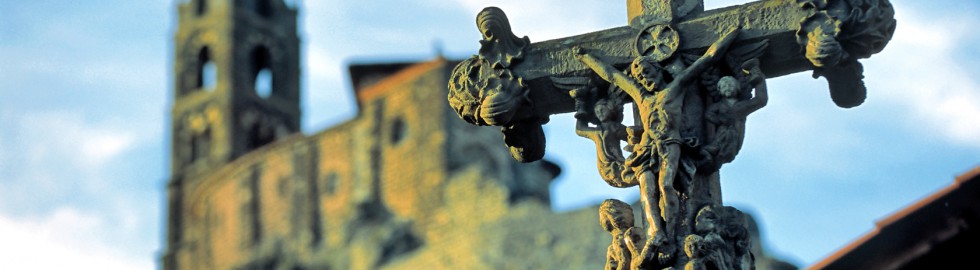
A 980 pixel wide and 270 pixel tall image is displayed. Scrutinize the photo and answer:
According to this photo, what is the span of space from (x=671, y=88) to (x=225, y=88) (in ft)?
155

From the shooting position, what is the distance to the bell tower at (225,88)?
5384 cm

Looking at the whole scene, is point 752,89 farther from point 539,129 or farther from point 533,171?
point 533,171

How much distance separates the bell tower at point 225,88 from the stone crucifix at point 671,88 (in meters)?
45.9

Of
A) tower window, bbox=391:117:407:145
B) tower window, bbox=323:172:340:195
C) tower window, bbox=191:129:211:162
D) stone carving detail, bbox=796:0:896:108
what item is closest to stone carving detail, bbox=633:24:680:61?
stone carving detail, bbox=796:0:896:108

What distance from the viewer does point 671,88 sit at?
296 inches

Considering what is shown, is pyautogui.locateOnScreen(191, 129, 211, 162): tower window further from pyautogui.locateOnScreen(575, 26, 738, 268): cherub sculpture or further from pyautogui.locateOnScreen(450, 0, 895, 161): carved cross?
pyautogui.locateOnScreen(575, 26, 738, 268): cherub sculpture

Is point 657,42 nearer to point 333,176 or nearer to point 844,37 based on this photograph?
point 844,37

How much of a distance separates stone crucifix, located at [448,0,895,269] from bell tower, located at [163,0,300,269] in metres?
45.9

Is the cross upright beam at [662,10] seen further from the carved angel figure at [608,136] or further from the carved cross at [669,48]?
the carved angel figure at [608,136]

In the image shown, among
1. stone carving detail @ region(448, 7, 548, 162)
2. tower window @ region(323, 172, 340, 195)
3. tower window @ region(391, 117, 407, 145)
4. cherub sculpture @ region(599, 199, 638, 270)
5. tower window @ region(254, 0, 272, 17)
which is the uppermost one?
tower window @ region(254, 0, 272, 17)

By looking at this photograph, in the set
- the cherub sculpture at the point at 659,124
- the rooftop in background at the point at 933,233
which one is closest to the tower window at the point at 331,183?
the rooftop in background at the point at 933,233

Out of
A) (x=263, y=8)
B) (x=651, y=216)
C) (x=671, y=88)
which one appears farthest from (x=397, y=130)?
(x=651, y=216)

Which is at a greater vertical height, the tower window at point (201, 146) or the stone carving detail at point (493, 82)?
the tower window at point (201, 146)

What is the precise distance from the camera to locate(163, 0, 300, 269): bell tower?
2120 inches
